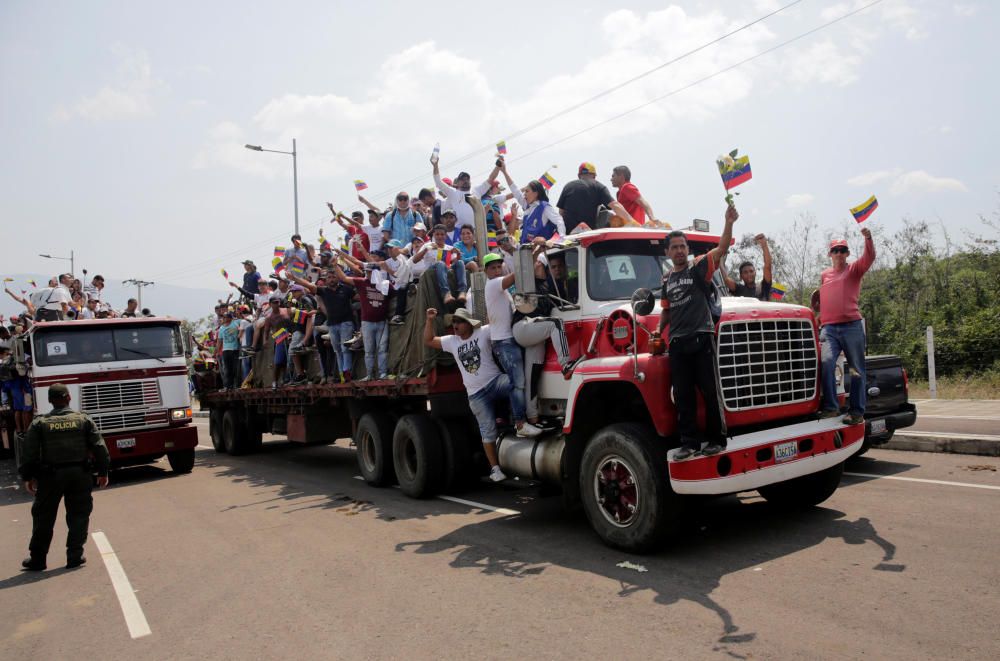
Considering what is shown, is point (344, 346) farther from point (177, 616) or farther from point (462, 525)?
point (177, 616)

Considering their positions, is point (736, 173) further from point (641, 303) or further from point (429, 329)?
point (429, 329)

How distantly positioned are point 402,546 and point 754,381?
10.7ft

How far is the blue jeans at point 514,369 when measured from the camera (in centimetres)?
695

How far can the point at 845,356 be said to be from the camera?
259 inches

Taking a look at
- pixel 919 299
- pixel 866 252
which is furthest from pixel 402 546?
pixel 919 299

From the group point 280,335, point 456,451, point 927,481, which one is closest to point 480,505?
point 456,451

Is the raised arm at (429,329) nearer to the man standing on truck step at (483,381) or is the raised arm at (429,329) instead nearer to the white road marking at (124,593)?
the man standing on truck step at (483,381)

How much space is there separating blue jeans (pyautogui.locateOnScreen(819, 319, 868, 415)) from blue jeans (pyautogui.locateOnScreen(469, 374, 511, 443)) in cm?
288

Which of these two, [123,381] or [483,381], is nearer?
[483,381]

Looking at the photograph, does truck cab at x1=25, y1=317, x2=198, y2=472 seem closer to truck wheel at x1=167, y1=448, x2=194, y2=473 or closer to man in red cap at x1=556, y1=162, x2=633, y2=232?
truck wheel at x1=167, y1=448, x2=194, y2=473

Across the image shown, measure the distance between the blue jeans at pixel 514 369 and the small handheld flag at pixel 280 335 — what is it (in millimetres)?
6157

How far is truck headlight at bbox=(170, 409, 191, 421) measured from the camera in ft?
41.0

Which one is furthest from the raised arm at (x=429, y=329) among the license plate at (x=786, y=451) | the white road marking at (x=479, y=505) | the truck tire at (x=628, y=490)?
the license plate at (x=786, y=451)

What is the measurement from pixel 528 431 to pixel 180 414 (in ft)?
27.0
